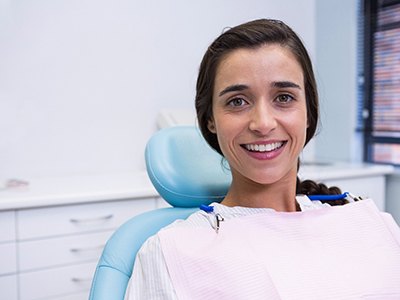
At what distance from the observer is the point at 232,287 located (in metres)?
0.72

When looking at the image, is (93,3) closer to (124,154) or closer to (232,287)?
(124,154)

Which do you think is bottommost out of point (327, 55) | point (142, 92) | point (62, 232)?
point (62, 232)

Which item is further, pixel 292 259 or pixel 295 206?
pixel 295 206

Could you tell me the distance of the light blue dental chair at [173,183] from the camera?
2.92 feet

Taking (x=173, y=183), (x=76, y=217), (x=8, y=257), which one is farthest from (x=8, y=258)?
(x=173, y=183)

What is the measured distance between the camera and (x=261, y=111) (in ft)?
2.73

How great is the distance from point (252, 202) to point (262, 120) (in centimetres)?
22

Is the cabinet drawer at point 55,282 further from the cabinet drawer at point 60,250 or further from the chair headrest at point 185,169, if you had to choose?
the chair headrest at point 185,169

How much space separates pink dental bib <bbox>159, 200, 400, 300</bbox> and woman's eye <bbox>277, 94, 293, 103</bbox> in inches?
9.5

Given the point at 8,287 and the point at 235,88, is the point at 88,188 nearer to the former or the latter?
the point at 8,287

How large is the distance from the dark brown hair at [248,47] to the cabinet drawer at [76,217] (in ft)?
2.40

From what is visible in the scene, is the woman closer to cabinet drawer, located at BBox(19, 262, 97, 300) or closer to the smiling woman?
the smiling woman

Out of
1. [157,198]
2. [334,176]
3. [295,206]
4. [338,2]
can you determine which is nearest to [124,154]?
[157,198]

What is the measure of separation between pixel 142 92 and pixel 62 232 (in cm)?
92
